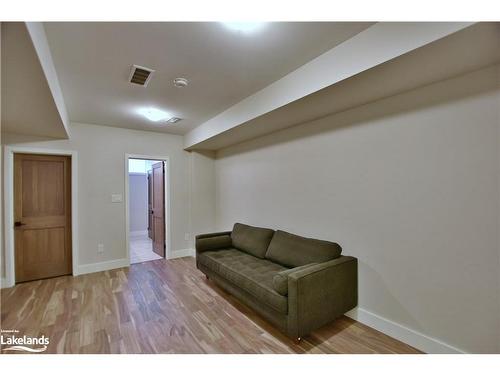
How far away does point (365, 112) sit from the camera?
238 centimetres

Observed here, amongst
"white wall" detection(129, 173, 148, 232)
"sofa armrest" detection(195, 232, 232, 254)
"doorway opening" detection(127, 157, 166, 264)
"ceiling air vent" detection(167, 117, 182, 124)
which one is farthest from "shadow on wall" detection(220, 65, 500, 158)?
"white wall" detection(129, 173, 148, 232)

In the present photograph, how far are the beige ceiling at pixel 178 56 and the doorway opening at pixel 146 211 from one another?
6.55 feet

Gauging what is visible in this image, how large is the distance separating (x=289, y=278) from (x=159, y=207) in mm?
3803

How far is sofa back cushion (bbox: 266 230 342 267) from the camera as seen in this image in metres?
2.45

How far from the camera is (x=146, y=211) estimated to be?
309 inches

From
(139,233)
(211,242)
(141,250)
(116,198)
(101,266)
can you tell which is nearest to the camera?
(211,242)

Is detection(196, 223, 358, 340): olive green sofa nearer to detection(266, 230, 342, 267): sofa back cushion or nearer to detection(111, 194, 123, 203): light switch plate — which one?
detection(266, 230, 342, 267): sofa back cushion

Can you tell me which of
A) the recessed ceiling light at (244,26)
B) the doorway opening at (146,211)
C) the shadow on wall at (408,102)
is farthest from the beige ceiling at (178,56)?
the doorway opening at (146,211)

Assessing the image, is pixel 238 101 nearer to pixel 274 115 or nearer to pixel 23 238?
pixel 274 115

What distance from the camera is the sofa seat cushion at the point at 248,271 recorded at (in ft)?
7.06

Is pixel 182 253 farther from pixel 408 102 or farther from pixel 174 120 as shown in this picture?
pixel 408 102

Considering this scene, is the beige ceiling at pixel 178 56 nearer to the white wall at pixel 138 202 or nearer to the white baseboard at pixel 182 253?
the white baseboard at pixel 182 253

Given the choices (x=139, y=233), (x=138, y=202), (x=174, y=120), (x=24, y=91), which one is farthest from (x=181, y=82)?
(x=139, y=233)
